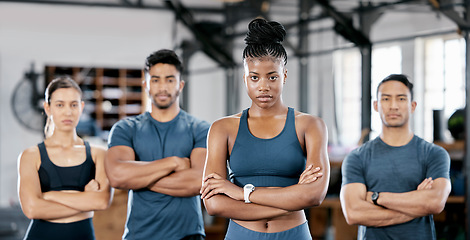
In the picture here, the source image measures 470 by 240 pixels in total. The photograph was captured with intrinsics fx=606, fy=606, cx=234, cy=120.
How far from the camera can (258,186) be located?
233 cm

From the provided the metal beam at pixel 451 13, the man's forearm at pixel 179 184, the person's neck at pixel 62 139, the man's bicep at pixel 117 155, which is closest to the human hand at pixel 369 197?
the man's forearm at pixel 179 184

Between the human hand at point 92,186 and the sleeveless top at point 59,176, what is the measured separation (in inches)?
0.8

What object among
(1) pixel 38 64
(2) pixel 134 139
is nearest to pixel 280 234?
(2) pixel 134 139

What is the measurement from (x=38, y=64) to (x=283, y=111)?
1115cm

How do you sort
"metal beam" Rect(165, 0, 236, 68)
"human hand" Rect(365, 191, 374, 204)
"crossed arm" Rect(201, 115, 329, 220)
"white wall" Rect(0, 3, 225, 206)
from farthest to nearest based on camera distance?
"white wall" Rect(0, 3, 225, 206)
"metal beam" Rect(165, 0, 236, 68)
"human hand" Rect(365, 191, 374, 204)
"crossed arm" Rect(201, 115, 329, 220)

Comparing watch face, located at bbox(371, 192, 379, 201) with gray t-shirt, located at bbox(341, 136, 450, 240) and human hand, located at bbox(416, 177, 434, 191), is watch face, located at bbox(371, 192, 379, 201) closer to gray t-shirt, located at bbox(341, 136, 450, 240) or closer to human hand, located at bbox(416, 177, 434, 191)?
gray t-shirt, located at bbox(341, 136, 450, 240)

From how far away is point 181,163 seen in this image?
9.93 feet

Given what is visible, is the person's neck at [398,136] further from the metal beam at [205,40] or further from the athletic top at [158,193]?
the metal beam at [205,40]

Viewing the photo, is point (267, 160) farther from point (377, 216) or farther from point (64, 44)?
point (64, 44)

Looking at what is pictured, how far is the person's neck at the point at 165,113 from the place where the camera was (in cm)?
316

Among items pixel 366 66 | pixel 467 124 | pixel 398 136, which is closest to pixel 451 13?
pixel 467 124

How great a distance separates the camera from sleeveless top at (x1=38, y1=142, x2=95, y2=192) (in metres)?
3.07

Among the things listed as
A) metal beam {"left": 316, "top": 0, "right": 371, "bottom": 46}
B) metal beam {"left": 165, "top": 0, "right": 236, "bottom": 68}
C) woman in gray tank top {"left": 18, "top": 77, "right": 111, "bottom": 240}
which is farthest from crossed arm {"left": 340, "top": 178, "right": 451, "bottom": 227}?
metal beam {"left": 165, "top": 0, "right": 236, "bottom": 68}

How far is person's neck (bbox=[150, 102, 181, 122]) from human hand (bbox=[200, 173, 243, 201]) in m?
0.85
